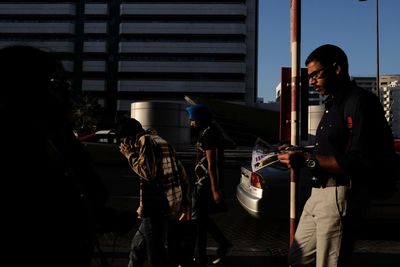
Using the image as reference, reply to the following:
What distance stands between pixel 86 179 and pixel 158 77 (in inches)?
2749

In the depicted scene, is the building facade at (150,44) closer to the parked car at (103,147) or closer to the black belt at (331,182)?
the parked car at (103,147)

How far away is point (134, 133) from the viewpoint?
327 centimetres

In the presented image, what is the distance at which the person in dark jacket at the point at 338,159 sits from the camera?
2.21 metres

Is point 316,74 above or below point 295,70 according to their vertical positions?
below

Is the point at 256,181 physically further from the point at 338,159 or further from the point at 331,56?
the point at 338,159

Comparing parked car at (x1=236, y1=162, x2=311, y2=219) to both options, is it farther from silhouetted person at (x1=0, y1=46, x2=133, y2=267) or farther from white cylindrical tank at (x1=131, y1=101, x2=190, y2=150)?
white cylindrical tank at (x1=131, y1=101, x2=190, y2=150)

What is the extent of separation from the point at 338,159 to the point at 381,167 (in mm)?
210

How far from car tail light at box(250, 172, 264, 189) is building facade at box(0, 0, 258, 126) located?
63.3m

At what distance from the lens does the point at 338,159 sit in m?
2.24

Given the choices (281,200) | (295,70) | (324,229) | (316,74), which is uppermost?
(295,70)

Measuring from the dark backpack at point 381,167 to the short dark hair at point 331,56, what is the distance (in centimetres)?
24

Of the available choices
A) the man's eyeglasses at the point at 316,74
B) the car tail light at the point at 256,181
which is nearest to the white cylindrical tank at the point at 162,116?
the car tail light at the point at 256,181

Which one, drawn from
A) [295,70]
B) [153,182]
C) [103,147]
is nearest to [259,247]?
[295,70]

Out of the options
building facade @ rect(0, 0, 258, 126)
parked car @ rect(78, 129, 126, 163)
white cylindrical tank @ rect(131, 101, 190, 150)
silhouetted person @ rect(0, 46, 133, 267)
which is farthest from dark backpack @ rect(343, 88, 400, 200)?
building facade @ rect(0, 0, 258, 126)
